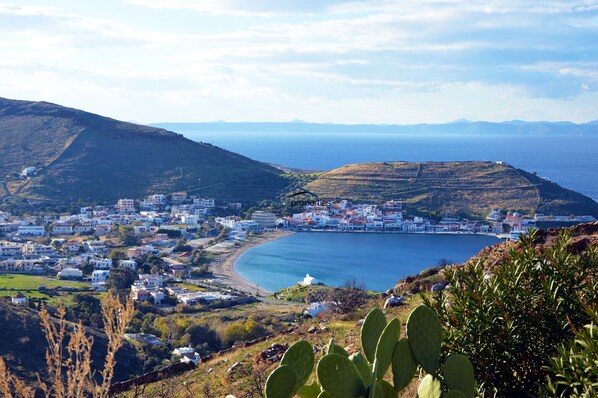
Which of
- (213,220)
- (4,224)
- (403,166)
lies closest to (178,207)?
(213,220)

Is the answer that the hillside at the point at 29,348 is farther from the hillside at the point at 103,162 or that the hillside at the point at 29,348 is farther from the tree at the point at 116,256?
the hillside at the point at 103,162

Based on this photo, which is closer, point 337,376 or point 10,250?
point 337,376

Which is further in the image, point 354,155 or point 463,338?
point 354,155

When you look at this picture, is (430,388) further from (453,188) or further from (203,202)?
(453,188)

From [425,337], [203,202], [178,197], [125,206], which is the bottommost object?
[125,206]

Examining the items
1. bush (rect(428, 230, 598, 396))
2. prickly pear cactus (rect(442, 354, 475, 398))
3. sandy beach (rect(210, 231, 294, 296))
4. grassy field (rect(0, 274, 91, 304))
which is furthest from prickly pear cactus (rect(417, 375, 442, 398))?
sandy beach (rect(210, 231, 294, 296))

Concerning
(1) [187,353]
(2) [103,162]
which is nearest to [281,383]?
(1) [187,353]

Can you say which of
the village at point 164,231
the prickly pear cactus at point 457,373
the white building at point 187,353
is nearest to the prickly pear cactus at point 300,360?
the prickly pear cactus at point 457,373

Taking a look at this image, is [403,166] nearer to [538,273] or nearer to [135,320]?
[135,320]
